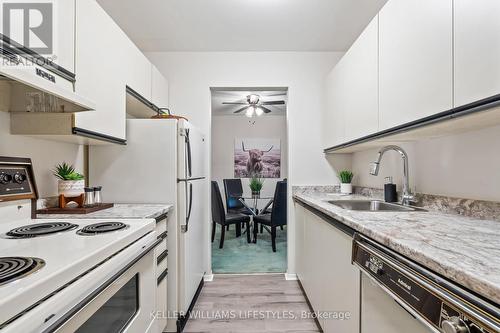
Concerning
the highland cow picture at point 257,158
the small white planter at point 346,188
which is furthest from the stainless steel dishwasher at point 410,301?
the highland cow picture at point 257,158

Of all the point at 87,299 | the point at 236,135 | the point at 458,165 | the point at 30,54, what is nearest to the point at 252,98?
the point at 236,135

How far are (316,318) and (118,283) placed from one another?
1553mm

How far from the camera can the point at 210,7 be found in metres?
1.99

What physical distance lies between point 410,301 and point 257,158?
511 centimetres

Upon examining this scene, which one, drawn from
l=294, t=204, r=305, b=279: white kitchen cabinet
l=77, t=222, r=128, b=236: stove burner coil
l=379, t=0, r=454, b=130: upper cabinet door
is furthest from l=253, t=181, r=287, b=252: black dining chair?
l=77, t=222, r=128, b=236: stove burner coil

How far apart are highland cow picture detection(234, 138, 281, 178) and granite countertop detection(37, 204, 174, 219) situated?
3.97 m

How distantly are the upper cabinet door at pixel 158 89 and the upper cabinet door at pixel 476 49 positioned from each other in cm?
216

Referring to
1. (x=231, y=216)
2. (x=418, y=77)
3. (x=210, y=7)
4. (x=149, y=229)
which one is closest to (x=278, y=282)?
(x=231, y=216)

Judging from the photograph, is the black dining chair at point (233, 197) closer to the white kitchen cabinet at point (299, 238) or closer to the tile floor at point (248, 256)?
the tile floor at point (248, 256)

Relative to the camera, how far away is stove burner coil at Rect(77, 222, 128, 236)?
1.06 m

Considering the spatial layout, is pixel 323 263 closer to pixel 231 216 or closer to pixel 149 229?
pixel 149 229

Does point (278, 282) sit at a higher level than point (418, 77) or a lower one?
lower

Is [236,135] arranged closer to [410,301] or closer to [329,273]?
[329,273]

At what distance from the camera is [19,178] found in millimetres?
1331
